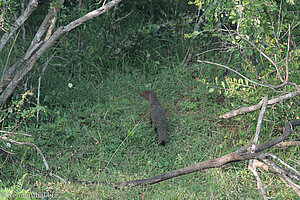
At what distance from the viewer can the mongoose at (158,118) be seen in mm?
3891

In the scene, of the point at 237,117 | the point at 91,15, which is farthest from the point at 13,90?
the point at 237,117

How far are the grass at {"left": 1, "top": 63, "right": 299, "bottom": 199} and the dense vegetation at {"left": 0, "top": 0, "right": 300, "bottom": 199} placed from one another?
0.01 m

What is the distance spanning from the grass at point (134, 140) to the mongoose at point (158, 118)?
13cm

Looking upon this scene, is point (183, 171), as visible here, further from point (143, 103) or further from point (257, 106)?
point (143, 103)

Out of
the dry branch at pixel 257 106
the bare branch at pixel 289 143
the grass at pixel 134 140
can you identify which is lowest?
the bare branch at pixel 289 143

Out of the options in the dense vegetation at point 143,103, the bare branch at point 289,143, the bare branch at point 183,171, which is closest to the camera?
the bare branch at point 183,171

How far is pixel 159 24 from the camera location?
5.41 metres

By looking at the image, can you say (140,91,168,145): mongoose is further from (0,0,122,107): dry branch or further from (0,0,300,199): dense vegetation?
(0,0,122,107): dry branch

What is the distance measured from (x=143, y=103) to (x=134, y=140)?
0.78m

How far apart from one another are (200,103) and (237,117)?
25.6 inches

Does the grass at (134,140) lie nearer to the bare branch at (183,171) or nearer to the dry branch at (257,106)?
the bare branch at (183,171)

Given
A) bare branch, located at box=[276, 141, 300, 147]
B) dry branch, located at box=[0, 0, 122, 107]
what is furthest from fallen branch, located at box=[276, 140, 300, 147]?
dry branch, located at box=[0, 0, 122, 107]

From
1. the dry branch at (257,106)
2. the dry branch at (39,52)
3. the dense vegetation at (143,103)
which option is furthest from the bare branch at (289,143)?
the dry branch at (39,52)

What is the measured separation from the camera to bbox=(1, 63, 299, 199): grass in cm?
326
